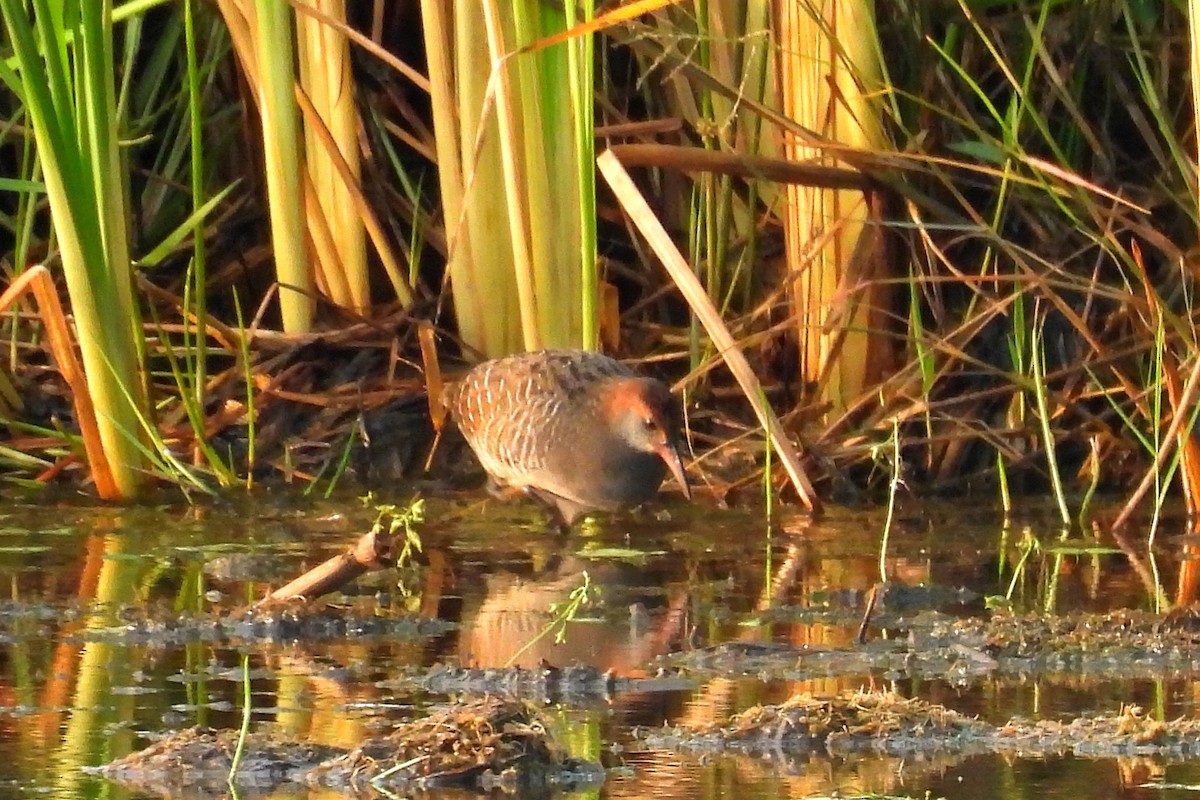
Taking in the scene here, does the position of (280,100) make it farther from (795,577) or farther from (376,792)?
(376,792)

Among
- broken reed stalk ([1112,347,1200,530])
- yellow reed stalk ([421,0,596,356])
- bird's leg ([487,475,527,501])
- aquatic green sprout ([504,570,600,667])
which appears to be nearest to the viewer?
aquatic green sprout ([504,570,600,667])

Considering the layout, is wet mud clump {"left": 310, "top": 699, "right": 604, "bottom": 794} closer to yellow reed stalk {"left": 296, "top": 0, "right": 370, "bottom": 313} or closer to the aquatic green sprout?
the aquatic green sprout

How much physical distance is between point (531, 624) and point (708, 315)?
182 centimetres

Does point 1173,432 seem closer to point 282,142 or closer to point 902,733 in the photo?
point 902,733

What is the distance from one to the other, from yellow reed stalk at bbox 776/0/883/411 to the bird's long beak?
59 cm

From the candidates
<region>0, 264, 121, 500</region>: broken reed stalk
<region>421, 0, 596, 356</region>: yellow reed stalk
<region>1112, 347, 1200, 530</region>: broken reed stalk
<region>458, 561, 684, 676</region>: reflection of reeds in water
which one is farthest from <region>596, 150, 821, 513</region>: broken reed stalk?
<region>0, 264, 121, 500</region>: broken reed stalk

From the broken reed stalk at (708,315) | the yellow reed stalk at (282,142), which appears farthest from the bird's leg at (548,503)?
the yellow reed stalk at (282,142)

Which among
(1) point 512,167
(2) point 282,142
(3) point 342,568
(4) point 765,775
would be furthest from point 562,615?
(2) point 282,142

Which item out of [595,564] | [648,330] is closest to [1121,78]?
[648,330]

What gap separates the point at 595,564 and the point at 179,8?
3.04m

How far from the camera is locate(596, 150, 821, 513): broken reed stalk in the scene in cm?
594

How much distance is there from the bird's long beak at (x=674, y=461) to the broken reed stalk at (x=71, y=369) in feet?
4.94

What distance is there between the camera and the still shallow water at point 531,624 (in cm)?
308

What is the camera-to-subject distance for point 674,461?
611 cm
